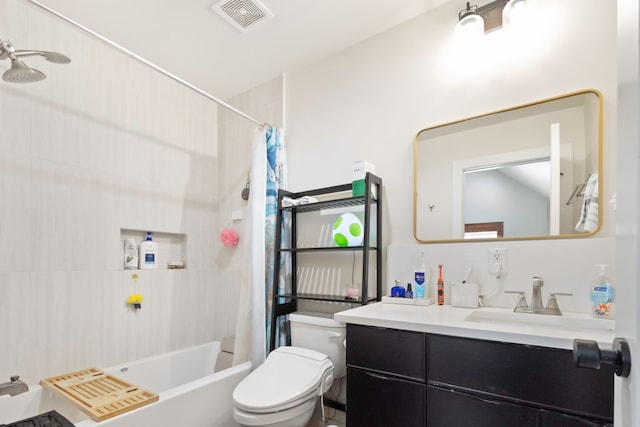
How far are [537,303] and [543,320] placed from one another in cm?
10

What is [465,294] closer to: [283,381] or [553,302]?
[553,302]

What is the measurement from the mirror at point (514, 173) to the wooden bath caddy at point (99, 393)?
1.60 metres

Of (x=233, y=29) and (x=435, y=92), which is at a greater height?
(x=233, y=29)

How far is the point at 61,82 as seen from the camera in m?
2.01

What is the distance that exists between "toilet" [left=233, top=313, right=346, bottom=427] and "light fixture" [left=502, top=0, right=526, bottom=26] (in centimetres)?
179

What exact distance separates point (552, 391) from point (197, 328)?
2.38 m

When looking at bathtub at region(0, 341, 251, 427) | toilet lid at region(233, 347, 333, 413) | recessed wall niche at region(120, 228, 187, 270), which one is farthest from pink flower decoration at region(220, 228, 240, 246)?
toilet lid at region(233, 347, 333, 413)

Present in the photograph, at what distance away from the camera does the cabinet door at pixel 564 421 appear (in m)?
0.95

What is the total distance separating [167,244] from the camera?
2.61 meters

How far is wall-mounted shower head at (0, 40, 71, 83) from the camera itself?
145 cm

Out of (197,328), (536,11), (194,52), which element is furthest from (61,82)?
(536,11)

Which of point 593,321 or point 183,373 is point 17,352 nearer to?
point 183,373

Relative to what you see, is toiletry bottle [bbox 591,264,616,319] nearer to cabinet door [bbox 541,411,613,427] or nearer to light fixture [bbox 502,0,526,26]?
cabinet door [bbox 541,411,613,427]

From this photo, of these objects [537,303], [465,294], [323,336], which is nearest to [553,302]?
[537,303]
